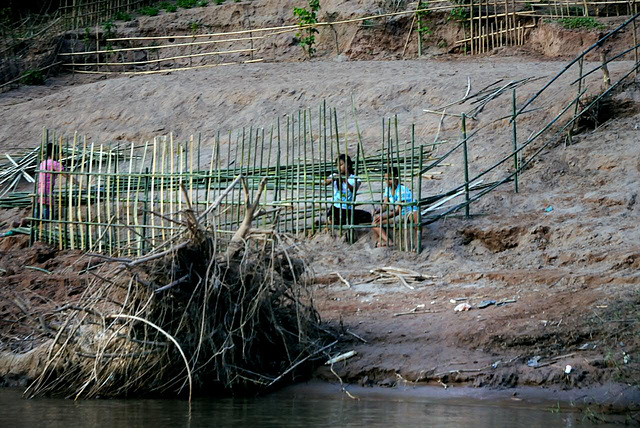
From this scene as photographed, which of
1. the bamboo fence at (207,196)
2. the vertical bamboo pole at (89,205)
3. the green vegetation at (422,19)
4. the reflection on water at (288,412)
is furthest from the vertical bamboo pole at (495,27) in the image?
the reflection on water at (288,412)

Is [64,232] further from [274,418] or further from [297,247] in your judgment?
[274,418]

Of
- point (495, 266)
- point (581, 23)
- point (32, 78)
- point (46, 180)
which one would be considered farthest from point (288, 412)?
point (32, 78)

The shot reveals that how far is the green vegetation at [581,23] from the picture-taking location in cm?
1462

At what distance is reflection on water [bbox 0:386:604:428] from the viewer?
569 centimetres

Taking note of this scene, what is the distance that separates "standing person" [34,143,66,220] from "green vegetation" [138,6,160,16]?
9622 millimetres

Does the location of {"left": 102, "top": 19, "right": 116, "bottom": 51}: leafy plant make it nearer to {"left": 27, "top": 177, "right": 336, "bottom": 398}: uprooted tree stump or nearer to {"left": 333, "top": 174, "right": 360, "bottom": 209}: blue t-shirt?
{"left": 333, "top": 174, "right": 360, "bottom": 209}: blue t-shirt

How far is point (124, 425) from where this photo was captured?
5.77 m

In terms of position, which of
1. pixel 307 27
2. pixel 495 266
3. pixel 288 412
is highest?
pixel 307 27

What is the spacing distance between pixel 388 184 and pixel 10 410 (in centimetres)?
403

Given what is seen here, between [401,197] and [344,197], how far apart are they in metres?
0.61

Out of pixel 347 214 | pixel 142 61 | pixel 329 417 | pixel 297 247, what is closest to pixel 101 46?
pixel 142 61

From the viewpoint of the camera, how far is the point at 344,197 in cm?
896

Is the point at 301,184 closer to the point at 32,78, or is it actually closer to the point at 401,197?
the point at 401,197

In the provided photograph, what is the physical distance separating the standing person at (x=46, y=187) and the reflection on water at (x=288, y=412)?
386 centimetres
